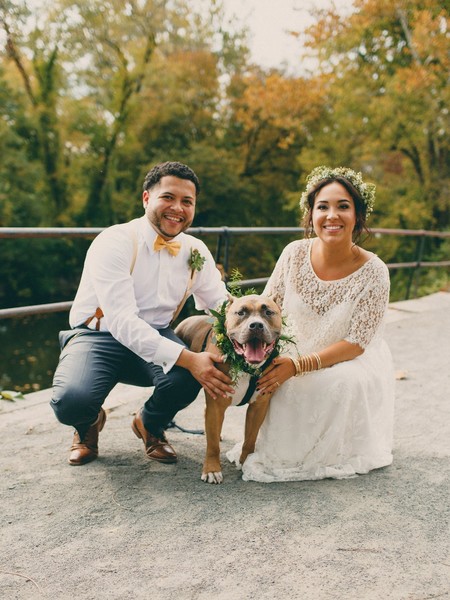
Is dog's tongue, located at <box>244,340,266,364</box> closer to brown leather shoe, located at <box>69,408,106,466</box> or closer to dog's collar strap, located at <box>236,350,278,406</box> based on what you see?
dog's collar strap, located at <box>236,350,278,406</box>

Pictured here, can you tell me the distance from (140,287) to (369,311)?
3.95 ft

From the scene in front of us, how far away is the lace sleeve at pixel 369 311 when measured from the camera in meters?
3.09

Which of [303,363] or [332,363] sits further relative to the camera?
[332,363]

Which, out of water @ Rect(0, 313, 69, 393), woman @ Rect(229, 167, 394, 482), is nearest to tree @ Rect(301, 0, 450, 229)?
water @ Rect(0, 313, 69, 393)

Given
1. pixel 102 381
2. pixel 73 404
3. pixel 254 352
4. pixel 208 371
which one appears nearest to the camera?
pixel 254 352

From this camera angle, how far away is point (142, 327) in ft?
9.45

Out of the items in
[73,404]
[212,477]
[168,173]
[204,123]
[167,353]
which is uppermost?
[204,123]

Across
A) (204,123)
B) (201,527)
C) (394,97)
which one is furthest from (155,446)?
(204,123)

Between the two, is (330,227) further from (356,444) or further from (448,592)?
(448,592)

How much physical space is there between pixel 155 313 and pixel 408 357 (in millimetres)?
2937

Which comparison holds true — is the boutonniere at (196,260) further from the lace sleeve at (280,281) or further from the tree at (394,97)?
the tree at (394,97)

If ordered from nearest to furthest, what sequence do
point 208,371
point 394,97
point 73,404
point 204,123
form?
point 208,371, point 73,404, point 394,97, point 204,123

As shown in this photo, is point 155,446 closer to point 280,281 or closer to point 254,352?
point 254,352

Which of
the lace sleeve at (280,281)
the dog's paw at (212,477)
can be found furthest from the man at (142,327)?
the lace sleeve at (280,281)
